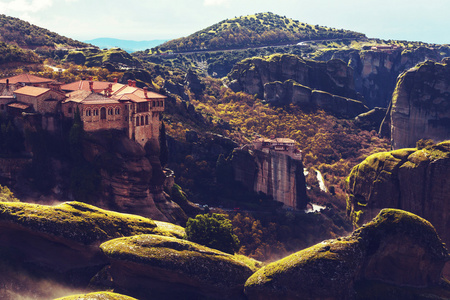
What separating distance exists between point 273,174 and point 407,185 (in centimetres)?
3803

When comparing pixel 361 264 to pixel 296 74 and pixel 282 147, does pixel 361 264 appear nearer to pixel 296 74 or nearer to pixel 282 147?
pixel 282 147

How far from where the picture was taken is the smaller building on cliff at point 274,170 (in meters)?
116

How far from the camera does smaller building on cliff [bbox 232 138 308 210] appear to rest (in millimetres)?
115875

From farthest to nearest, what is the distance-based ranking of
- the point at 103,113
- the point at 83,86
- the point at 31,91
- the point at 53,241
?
the point at 83,86 → the point at 31,91 → the point at 103,113 → the point at 53,241

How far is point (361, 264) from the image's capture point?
53344 millimetres

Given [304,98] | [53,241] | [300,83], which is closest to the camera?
[53,241]

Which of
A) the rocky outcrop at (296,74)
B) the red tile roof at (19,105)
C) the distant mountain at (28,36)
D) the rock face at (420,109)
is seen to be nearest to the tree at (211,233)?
the red tile roof at (19,105)

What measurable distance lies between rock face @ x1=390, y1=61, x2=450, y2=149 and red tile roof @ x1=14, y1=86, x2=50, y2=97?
358 feet

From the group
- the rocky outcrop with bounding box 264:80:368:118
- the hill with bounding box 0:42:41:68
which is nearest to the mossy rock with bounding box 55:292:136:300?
the hill with bounding box 0:42:41:68

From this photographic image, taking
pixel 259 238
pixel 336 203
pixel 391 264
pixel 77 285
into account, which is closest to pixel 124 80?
pixel 259 238

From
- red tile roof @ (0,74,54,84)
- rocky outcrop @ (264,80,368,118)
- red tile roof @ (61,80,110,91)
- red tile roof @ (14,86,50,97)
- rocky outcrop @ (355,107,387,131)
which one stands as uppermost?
red tile roof @ (0,74,54,84)

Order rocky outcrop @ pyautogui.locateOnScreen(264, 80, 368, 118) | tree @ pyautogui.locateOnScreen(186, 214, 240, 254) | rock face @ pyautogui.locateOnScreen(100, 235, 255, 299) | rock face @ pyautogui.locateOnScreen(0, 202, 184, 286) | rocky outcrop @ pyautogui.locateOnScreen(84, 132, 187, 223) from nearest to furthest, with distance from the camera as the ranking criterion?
rock face @ pyautogui.locateOnScreen(100, 235, 255, 299) → rock face @ pyautogui.locateOnScreen(0, 202, 184, 286) → tree @ pyautogui.locateOnScreen(186, 214, 240, 254) → rocky outcrop @ pyautogui.locateOnScreen(84, 132, 187, 223) → rocky outcrop @ pyautogui.locateOnScreen(264, 80, 368, 118)

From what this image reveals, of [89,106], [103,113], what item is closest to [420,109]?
[103,113]

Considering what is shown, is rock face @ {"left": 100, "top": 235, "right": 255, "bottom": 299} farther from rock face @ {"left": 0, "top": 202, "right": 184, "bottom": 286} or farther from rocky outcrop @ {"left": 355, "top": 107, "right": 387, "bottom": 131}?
rocky outcrop @ {"left": 355, "top": 107, "right": 387, "bottom": 131}
